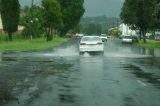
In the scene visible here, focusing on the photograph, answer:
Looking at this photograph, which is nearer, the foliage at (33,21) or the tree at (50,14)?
the foliage at (33,21)

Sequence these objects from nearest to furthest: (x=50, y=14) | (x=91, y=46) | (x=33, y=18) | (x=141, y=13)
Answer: (x=91, y=46), (x=33, y=18), (x=141, y=13), (x=50, y=14)

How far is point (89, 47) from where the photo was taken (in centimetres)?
3928

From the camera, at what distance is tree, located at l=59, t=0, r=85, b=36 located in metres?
133

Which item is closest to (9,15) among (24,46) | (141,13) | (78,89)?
(24,46)

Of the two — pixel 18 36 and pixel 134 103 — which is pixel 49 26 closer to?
pixel 18 36

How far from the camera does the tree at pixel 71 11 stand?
133 metres

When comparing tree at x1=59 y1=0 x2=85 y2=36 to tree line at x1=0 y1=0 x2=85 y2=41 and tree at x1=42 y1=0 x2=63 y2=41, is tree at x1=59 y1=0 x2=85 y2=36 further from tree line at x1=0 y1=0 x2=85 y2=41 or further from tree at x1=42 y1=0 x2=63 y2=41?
tree at x1=42 y1=0 x2=63 y2=41

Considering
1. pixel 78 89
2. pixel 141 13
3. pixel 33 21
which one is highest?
pixel 141 13

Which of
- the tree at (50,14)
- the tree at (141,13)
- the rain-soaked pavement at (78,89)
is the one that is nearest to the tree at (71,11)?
the tree at (50,14)

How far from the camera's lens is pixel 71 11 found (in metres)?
134

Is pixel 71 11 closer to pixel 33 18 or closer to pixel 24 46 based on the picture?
pixel 33 18

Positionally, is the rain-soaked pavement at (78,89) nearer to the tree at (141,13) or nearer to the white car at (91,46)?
the white car at (91,46)

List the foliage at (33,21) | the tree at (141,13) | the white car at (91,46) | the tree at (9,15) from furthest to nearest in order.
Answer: the tree at (141,13) < the foliage at (33,21) < the tree at (9,15) < the white car at (91,46)

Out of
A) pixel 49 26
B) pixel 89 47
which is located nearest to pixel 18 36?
pixel 49 26
